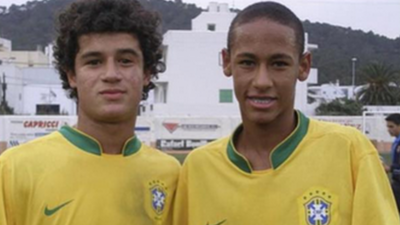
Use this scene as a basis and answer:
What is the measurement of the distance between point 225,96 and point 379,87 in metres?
19.7

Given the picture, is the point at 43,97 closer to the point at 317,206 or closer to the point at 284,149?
the point at 284,149

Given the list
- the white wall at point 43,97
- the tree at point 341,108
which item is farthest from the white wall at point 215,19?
the white wall at point 43,97

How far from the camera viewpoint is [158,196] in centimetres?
300

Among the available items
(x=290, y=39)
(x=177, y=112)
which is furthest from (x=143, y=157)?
(x=177, y=112)

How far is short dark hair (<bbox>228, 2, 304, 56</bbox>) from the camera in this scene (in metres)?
2.69

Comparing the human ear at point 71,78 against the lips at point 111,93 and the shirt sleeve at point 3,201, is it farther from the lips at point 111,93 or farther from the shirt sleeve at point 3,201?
the shirt sleeve at point 3,201

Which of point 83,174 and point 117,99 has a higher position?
point 117,99

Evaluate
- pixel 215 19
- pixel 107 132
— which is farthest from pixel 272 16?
pixel 215 19

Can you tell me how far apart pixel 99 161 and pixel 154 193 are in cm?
27

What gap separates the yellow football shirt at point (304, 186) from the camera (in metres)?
2.51

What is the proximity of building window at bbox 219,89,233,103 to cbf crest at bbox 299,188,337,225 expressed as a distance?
37.4 m

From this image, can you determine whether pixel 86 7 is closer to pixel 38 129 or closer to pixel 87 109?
pixel 87 109

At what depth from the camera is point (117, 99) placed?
→ 2.88m

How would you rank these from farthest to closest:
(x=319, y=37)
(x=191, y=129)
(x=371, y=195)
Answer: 1. (x=319, y=37)
2. (x=191, y=129)
3. (x=371, y=195)
